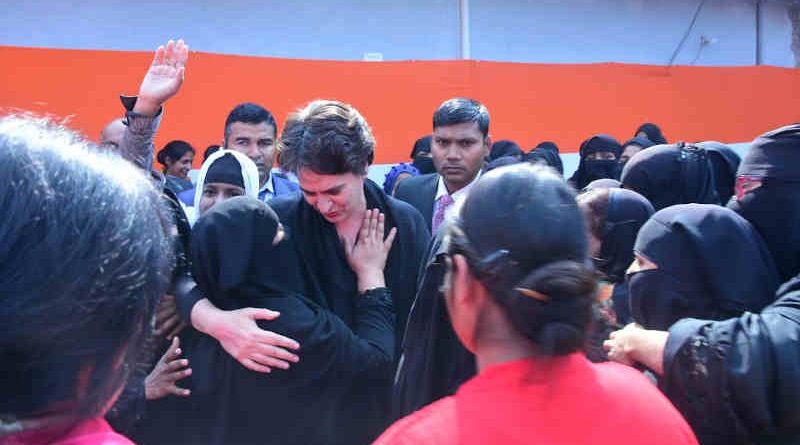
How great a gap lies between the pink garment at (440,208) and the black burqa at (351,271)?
1.47 metres

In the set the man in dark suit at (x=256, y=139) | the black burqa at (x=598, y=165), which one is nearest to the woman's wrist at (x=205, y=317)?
the man in dark suit at (x=256, y=139)

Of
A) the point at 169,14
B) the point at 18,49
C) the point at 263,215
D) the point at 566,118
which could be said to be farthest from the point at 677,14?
the point at 263,215

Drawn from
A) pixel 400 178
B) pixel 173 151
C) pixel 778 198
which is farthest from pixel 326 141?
pixel 173 151

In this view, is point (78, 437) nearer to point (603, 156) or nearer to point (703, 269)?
point (703, 269)

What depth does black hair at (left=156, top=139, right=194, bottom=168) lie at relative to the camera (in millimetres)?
6582

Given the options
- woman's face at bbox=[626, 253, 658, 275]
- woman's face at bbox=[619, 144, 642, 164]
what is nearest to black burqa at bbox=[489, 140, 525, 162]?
woman's face at bbox=[619, 144, 642, 164]

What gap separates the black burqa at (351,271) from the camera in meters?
2.20

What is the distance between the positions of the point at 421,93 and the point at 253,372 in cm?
641

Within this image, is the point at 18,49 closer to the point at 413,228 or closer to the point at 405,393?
the point at 413,228

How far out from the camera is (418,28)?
9656 millimetres

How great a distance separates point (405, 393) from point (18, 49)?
561 centimetres

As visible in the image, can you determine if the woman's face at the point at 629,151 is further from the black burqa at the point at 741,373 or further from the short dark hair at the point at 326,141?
the black burqa at the point at 741,373

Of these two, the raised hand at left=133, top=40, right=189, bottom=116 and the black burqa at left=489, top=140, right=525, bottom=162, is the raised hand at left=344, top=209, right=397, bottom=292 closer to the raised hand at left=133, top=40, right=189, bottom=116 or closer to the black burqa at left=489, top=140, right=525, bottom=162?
the raised hand at left=133, top=40, right=189, bottom=116

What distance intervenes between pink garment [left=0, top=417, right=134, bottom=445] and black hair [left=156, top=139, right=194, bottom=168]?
5898 mm
